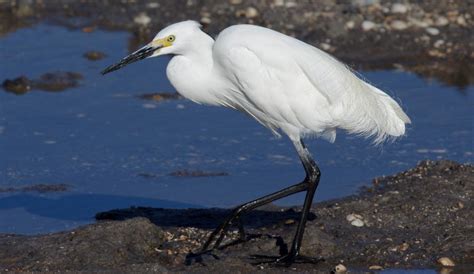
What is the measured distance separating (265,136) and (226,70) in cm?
242

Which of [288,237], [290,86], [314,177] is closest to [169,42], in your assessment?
[290,86]

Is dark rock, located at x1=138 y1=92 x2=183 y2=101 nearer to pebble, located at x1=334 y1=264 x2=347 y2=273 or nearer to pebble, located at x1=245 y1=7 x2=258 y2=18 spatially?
pebble, located at x1=245 y1=7 x2=258 y2=18

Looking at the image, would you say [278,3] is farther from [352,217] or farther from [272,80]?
[272,80]

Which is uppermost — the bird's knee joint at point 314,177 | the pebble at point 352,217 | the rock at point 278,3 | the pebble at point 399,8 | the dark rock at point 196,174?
the rock at point 278,3

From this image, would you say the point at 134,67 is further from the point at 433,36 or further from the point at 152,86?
the point at 433,36

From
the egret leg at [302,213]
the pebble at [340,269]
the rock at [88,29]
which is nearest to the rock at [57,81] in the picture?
the rock at [88,29]

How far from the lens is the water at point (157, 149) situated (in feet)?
25.0

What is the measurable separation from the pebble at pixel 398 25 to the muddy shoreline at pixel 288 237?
4.36 m

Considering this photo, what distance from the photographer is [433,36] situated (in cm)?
1145

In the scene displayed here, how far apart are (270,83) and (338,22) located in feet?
17.5

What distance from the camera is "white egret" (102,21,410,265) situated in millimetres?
6336

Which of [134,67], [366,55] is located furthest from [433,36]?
[134,67]

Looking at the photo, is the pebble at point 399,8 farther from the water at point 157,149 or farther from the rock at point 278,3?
the water at point 157,149

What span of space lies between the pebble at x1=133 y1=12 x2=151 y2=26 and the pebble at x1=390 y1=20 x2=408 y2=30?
264 centimetres
